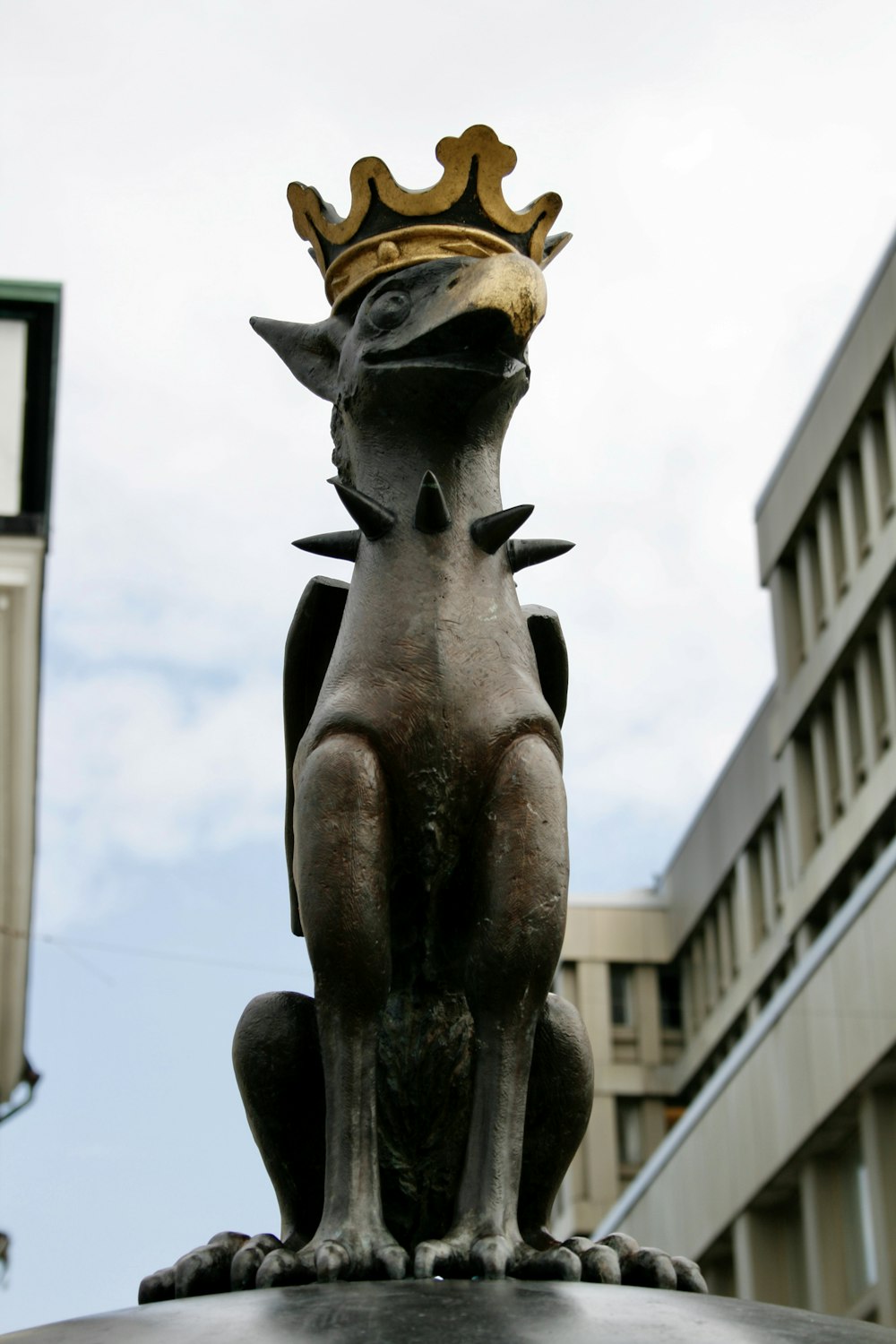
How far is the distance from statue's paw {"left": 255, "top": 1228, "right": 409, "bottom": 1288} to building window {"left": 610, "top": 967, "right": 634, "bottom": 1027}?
40.0 m

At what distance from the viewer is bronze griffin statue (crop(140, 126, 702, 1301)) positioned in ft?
13.1

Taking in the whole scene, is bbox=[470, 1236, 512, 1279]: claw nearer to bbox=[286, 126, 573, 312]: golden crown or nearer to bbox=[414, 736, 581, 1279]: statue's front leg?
bbox=[414, 736, 581, 1279]: statue's front leg

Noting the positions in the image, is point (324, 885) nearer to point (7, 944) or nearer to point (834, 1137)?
point (7, 944)

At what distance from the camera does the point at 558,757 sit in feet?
14.3

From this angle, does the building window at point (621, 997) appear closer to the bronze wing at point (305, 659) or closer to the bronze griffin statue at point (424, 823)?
the bronze wing at point (305, 659)

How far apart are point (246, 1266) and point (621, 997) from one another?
40.4m

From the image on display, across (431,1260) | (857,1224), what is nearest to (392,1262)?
(431,1260)

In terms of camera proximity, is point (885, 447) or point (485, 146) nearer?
point (485, 146)

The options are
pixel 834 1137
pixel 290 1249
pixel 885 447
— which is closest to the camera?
pixel 290 1249

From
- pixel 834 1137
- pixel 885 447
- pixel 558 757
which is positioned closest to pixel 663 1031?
pixel 885 447

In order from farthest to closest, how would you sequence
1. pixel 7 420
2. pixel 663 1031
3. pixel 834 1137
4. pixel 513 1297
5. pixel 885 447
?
pixel 663 1031 → pixel 885 447 → pixel 834 1137 → pixel 7 420 → pixel 513 1297

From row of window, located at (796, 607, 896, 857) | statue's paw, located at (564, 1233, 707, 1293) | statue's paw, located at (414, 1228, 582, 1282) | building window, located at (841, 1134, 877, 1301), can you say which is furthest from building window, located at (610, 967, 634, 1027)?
statue's paw, located at (414, 1228, 582, 1282)

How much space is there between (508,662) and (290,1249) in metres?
1.21

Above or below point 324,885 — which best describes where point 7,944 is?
above
